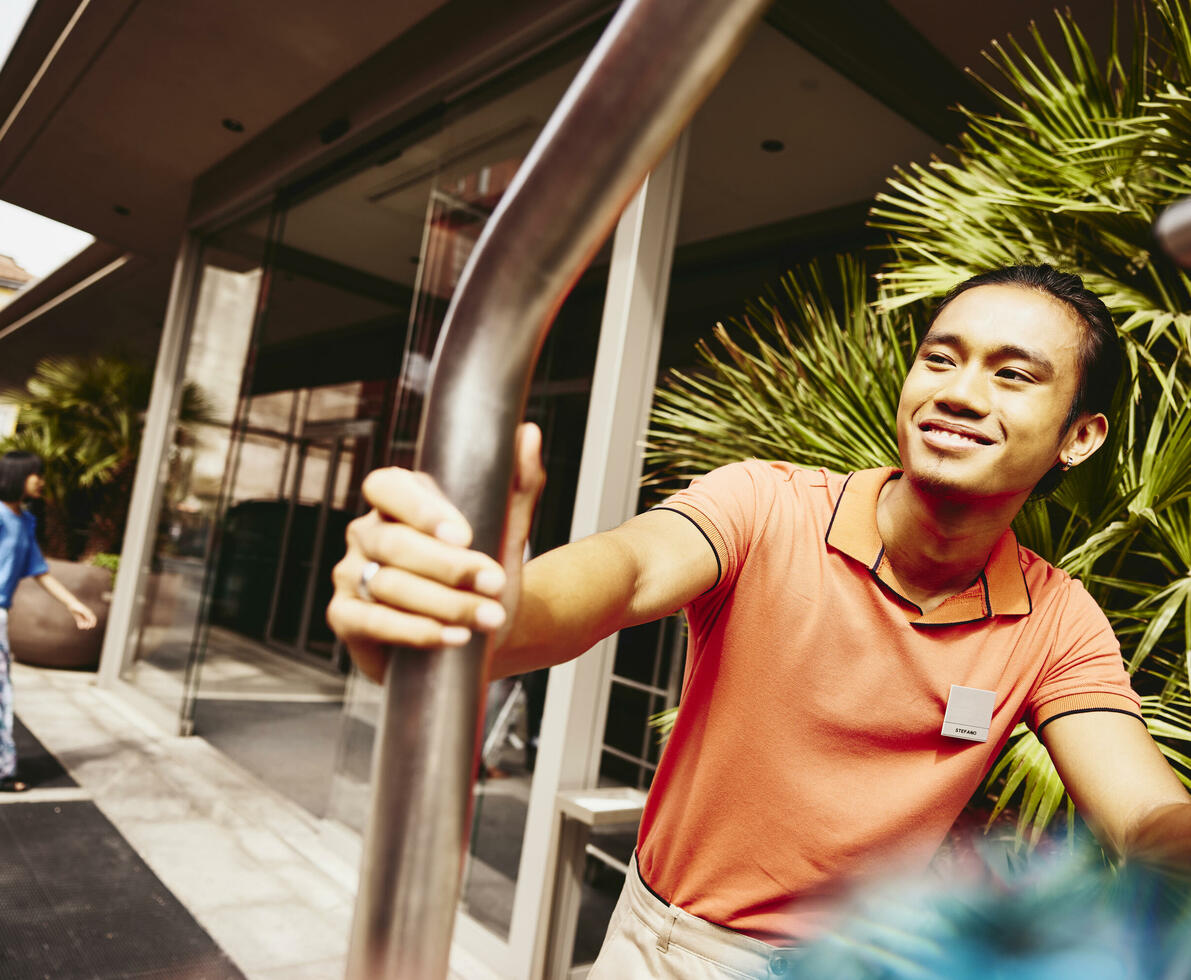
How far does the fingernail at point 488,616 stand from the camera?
27 centimetres

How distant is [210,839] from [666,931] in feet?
10.8

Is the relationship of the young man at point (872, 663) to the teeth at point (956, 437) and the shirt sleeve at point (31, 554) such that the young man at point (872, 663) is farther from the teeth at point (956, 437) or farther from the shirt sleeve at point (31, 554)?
the shirt sleeve at point (31, 554)

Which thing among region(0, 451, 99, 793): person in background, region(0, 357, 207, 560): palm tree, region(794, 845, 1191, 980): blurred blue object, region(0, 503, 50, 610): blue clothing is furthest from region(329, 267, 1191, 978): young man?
region(0, 357, 207, 560): palm tree

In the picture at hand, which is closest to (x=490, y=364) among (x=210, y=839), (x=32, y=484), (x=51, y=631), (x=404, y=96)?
(x=210, y=839)

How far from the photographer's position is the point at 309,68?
14.5 feet

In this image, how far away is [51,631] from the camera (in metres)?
6.51

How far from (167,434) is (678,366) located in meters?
4.14

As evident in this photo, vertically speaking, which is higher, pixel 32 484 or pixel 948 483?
pixel 948 483

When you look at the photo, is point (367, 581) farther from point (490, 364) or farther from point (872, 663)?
point (872, 663)

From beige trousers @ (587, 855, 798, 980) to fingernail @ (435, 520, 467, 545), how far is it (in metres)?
1.04

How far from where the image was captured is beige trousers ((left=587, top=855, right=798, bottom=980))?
1.11 m

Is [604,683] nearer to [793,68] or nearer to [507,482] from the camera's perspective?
[793,68]

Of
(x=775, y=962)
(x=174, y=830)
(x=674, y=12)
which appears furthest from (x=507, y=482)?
(x=174, y=830)

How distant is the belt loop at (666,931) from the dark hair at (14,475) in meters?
3.96
